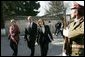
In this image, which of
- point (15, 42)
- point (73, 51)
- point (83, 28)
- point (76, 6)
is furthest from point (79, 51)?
point (15, 42)

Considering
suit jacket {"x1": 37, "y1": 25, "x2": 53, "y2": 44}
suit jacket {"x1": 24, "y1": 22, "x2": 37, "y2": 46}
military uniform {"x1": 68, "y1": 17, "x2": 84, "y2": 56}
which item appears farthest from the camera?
suit jacket {"x1": 24, "y1": 22, "x2": 37, "y2": 46}

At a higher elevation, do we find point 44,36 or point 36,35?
point 44,36

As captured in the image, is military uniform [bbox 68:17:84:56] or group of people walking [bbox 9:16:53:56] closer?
military uniform [bbox 68:17:84:56]

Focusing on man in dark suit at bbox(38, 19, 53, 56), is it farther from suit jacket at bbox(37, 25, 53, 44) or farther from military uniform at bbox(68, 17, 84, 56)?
military uniform at bbox(68, 17, 84, 56)

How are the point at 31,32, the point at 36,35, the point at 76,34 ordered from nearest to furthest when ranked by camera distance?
the point at 76,34 < the point at 36,35 < the point at 31,32

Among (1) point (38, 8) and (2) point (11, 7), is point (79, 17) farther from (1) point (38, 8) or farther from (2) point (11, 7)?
(1) point (38, 8)

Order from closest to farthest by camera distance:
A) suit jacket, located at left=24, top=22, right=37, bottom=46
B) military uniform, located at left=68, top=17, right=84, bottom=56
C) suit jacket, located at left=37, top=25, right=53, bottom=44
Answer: military uniform, located at left=68, top=17, right=84, bottom=56 < suit jacket, located at left=37, top=25, right=53, bottom=44 < suit jacket, located at left=24, top=22, right=37, bottom=46

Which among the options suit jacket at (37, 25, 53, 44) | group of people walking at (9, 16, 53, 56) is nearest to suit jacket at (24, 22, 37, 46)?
group of people walking at (9, 16, 53, 56)

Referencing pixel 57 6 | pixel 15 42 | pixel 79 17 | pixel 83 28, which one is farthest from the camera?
pixel 57 6

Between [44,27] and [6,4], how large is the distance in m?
22.1

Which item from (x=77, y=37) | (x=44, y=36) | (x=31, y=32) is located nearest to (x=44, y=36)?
(x=44, y=36)

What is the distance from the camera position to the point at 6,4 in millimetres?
31938

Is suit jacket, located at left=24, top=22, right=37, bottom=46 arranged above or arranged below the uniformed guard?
below

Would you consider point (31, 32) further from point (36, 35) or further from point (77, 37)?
point (77, 37)
